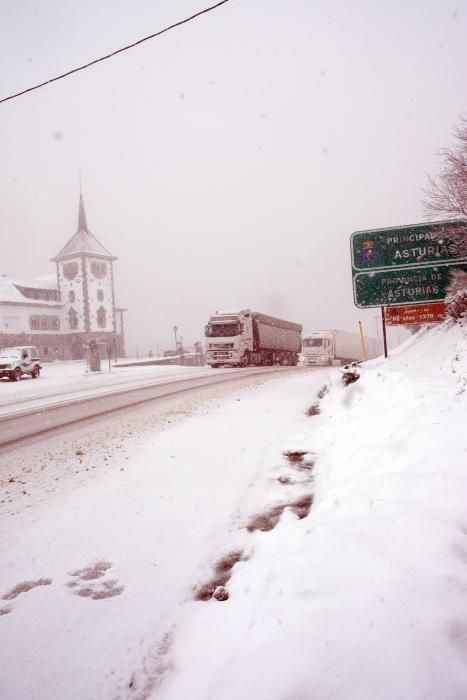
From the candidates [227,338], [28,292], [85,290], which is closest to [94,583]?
[227,338]

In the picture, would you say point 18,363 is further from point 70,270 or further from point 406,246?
point 70,270

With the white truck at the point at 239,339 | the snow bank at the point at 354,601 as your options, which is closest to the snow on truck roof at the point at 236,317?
the white truck at the point at 239,339

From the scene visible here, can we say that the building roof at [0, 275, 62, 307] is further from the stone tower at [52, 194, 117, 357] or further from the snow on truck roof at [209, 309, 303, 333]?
the snow on truck roof at [209, 309, 303, 333]

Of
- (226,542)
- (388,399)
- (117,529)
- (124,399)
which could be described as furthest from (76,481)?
(124,399)

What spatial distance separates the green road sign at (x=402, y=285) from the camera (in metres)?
11.0

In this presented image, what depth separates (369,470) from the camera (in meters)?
4.37

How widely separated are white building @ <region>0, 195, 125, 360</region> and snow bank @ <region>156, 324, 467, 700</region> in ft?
174

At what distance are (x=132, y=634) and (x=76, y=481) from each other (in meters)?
3.23

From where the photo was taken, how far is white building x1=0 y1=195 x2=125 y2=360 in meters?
53.9

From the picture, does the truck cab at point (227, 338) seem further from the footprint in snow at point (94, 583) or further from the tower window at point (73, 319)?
the tower window at point (73, 319)

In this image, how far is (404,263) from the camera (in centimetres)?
1116

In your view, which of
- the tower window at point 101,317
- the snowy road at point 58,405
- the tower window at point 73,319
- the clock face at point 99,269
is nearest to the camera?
the snowy road at point 58,405

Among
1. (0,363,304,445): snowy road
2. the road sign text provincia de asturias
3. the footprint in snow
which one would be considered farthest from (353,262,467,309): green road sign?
the footprint in snow

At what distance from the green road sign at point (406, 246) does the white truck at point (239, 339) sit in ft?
54.5
